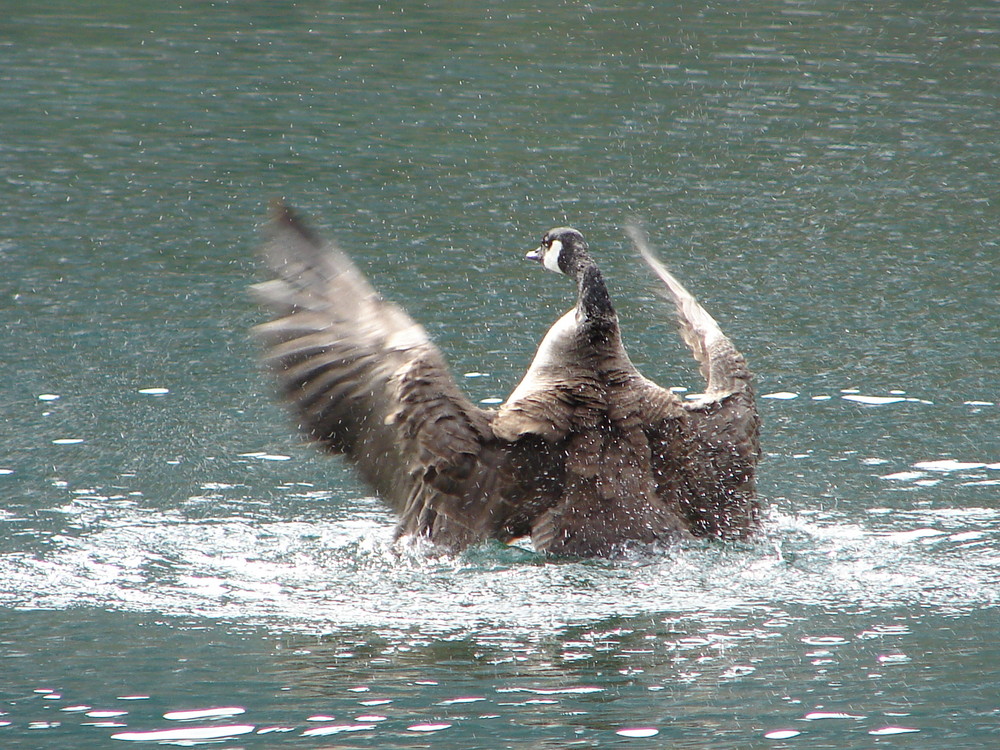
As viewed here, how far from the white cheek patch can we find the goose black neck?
0.61 metres

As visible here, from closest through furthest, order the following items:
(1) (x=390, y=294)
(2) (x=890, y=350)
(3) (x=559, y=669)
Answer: (3) (x=559, y=669) < (2) (x=890, y=350) < (1) (x=390, y=294)

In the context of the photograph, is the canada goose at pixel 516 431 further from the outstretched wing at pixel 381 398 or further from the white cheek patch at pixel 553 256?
the white cheek patch at pixel 553 256

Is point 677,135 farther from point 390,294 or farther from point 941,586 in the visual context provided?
point 941,586

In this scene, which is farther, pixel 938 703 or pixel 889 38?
pixel 889 38

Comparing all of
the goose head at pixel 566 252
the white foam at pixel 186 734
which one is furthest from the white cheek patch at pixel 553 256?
the white foam at pixel 186 734

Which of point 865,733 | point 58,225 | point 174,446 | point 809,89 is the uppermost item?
point 809,89

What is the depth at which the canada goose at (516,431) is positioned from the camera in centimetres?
645

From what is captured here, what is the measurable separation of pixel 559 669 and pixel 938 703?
130 centimetres

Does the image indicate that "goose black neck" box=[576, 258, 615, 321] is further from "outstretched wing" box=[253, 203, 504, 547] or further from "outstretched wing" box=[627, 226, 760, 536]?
"outstretched wing" box=[253, 203, 504, 547]

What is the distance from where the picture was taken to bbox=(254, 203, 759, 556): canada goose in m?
6.45

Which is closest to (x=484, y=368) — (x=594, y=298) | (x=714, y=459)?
(x=594, y=298)

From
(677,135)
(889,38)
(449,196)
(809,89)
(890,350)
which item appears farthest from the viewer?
(889,38)

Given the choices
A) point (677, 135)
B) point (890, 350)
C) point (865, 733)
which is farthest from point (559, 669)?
point (677, 135)

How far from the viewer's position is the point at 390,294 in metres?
10.9
